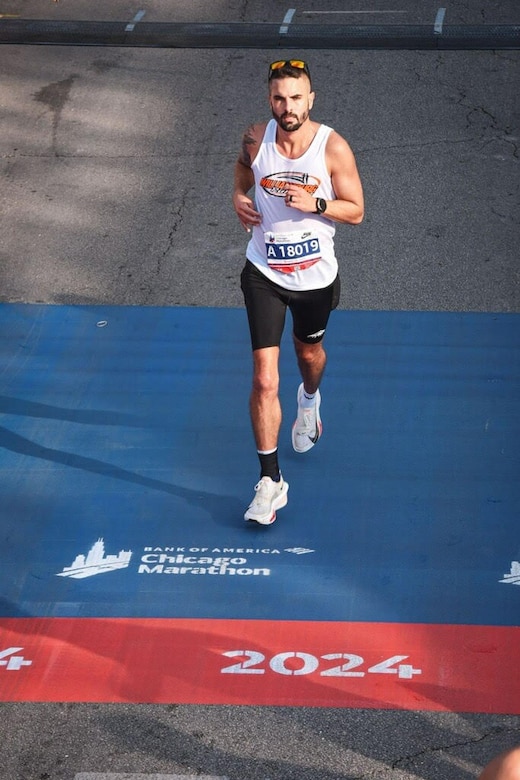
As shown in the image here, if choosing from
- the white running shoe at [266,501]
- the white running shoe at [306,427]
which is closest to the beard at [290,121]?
the white running shoe at [306,427]

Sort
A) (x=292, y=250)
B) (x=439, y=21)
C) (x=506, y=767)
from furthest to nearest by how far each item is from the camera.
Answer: (x=439, y=21), (x=292, y=250), (x=506, y=767)

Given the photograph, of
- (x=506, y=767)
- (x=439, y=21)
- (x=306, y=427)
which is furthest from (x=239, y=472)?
(x=439, y=21)

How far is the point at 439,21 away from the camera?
11.7 m

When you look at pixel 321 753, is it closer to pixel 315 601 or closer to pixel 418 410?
pixel 315 601

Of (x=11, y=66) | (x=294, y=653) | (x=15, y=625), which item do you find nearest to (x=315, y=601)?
(x=294, y=653)

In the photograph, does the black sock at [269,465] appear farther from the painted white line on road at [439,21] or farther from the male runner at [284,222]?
the painted white line on road at [439,21]

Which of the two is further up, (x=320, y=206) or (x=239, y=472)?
(x=320, y=206)

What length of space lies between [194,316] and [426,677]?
11.1 feet

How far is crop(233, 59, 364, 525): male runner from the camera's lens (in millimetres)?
5059

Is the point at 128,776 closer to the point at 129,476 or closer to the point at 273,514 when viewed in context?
the point at 273,514

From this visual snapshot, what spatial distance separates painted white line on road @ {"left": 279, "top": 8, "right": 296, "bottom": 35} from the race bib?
22.7 ft

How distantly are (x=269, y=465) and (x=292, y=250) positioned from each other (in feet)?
3.40

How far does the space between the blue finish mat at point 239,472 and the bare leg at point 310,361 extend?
0.37 meters

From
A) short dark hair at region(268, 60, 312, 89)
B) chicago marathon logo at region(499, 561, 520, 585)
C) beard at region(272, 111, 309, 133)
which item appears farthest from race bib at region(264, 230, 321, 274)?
chicago marathon logo at region(499, 561, 520, 585)
